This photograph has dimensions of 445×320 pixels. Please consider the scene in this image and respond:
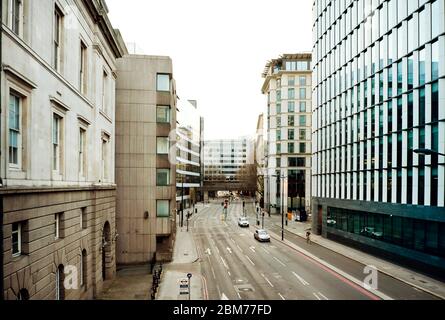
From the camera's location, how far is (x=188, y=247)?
3503 cm

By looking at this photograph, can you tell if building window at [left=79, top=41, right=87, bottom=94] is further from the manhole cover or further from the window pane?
the manhole cover

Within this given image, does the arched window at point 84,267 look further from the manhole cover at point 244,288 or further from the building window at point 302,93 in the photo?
the building window at point 302,93

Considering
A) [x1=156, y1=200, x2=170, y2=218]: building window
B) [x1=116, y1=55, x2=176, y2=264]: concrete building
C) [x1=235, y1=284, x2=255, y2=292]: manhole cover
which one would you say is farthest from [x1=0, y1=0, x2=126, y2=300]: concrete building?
[x1=235, y1=284, x2=255, y2=292]: manhole cover

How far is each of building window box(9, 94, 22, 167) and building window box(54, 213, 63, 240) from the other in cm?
424

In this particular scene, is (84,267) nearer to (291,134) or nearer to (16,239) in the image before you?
(16,239)

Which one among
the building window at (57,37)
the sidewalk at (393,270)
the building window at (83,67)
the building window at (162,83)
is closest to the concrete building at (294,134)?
the sidewalk at (393,270)

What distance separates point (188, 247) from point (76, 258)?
65.7ft

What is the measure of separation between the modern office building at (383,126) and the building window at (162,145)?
729 inches

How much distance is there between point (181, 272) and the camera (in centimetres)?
2505

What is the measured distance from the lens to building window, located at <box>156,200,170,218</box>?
29.1 meters

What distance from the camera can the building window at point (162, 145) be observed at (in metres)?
29.5

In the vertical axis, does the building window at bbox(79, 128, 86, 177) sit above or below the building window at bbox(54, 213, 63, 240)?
above

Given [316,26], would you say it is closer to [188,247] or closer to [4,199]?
[188,247]

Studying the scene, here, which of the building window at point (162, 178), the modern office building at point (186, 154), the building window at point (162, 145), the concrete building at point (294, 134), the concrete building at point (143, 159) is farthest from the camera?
the modern office building at point (186, 154)
